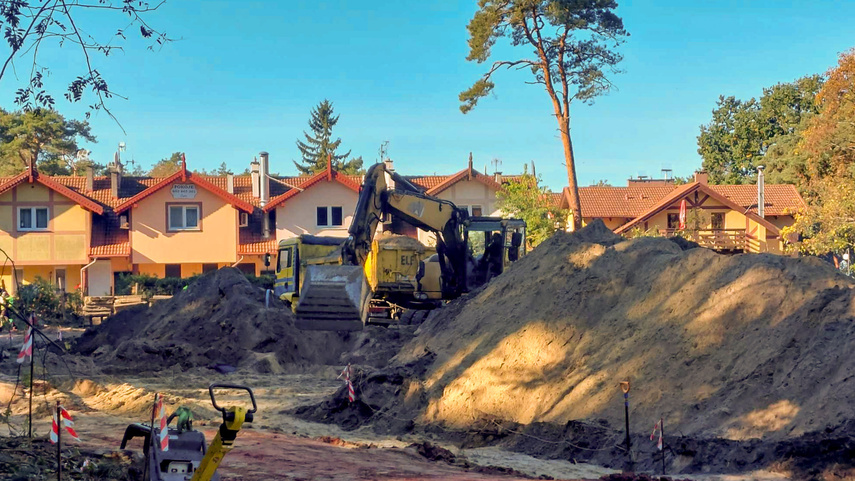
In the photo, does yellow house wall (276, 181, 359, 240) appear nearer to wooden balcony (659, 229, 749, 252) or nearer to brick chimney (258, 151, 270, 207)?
brick chimney (258, 151, 270, 207)

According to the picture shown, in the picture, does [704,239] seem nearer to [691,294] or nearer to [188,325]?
[188,325]

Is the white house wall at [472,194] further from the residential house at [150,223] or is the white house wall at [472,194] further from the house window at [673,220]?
the house window at [673,220]

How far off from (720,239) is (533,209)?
34.6 feet

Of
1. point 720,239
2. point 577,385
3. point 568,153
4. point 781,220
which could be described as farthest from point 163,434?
point 781,220

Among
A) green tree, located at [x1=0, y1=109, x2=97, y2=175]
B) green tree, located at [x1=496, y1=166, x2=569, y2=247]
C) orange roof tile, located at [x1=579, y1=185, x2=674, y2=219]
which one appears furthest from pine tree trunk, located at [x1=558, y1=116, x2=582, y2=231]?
green tree, located at [x1=0, y1=109, x2=97, y2=175]

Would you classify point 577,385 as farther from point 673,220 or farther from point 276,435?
point 673,220

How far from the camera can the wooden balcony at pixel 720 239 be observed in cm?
4728

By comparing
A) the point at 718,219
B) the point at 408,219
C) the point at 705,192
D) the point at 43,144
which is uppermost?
the point at 43,144

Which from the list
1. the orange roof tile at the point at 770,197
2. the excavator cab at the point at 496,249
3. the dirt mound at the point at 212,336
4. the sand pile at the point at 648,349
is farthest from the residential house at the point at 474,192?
the sand pile at the point at 648,349

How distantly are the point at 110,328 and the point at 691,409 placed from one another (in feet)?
68.2

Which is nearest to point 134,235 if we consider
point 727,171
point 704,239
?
point 704,239

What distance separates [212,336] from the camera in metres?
25.1

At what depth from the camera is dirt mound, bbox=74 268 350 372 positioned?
2266 centimetres

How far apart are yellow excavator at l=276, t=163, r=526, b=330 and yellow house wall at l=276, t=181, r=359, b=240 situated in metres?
21.0
